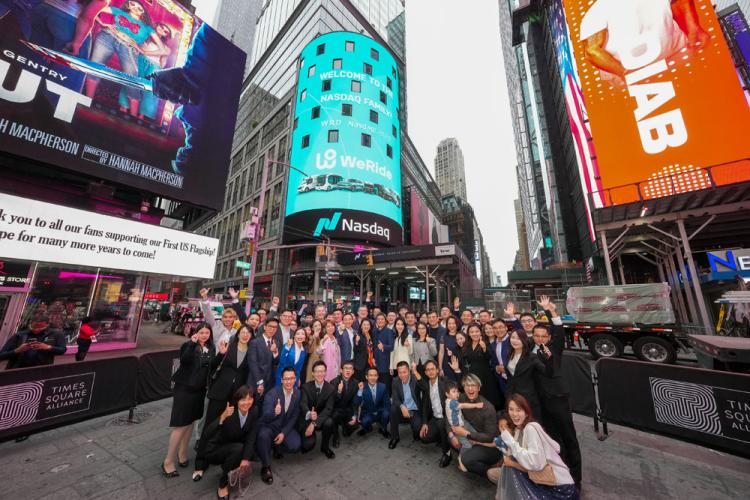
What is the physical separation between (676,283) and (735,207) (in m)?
5.93

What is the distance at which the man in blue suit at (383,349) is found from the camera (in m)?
6.34

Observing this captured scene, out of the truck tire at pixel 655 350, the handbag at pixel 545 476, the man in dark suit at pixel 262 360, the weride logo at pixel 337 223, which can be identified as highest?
the weride logo at pixel 337 223

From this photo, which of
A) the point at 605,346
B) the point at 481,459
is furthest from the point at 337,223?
the point at 481,459

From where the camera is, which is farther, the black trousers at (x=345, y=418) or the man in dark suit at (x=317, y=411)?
the black trousers at (x=345, y=418)

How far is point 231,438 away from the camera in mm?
3889

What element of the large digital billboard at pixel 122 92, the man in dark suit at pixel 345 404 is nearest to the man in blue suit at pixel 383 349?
the man in dark suit at pixel 345 404

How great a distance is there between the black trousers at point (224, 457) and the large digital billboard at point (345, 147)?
2423 centimetres

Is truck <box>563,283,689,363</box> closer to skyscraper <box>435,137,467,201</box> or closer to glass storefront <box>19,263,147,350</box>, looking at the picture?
glass storefront <box>19,263,147,350</box>

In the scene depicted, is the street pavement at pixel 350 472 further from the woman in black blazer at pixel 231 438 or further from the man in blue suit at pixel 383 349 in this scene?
the man in blue suit at pixel 383 349

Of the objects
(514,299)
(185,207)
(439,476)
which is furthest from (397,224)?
(439,476)

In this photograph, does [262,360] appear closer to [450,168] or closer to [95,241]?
[95,241]

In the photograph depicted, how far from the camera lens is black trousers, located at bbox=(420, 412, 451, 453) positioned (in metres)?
4.41

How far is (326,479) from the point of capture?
12.5ft

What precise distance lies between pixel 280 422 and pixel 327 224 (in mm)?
24465
